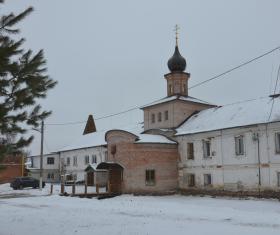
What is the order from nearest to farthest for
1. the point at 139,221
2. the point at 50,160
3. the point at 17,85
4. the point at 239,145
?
the point at 17,85 → the point at 139,221 → the point at 239,145 → the point at 50,160

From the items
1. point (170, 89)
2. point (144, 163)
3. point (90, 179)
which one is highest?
point (170, 89)

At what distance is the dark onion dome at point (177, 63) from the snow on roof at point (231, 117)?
482 cm

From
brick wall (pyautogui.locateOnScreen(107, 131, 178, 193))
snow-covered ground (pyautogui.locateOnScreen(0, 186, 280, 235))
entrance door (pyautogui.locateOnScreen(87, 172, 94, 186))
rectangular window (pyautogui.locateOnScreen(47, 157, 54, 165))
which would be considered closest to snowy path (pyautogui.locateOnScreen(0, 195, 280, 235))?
snow-covered ground (pyautogui.locateOnScreen(0, 186, 280, 235))

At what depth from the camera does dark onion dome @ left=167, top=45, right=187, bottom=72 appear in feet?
130

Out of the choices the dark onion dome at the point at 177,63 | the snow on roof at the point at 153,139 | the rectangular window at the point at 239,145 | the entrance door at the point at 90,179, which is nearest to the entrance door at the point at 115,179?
the snow on roof at the point at 153,139

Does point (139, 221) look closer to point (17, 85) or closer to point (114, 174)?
point (17, 85)

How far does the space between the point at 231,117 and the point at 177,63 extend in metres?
9.67

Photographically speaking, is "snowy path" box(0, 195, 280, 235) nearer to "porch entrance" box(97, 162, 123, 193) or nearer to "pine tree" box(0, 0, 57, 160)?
"pine tree" box(0, 0, 57, 160)

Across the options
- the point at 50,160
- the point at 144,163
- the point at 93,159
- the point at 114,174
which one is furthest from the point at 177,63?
the point at 50,160

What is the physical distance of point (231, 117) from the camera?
32.3 metres

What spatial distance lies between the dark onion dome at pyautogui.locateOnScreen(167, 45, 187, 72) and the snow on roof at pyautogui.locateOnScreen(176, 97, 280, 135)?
4819 mm

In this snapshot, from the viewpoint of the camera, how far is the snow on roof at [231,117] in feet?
95.1

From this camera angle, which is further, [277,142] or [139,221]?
[277,142]

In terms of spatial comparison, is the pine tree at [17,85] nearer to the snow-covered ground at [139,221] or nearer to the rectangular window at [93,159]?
the snow-covered ground at [139,221]
